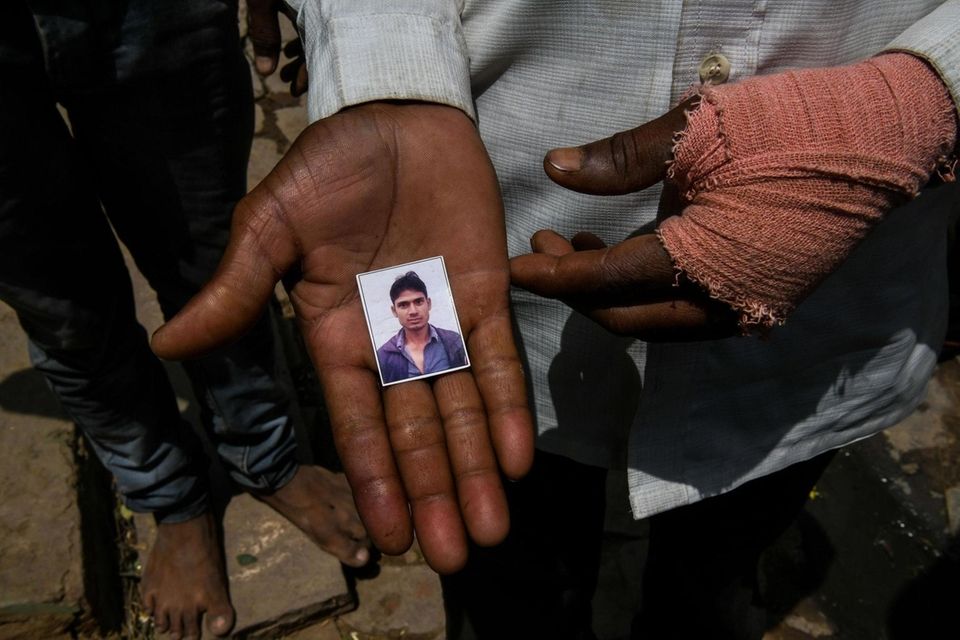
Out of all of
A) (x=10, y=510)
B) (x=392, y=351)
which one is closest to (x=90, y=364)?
(x=10, y=510)

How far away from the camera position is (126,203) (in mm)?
1739

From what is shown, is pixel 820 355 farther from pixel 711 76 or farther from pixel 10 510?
pixel 10 510

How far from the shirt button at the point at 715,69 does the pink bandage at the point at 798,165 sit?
0.05 meters

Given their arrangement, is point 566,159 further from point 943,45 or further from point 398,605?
point 398,605

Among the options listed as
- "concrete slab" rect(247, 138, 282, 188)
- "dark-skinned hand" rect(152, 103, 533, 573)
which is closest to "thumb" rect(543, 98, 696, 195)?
"dark-skinned hand" rect(152, 103, 533, 573)

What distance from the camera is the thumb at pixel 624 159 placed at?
100 centimetres

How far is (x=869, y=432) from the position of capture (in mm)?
1380

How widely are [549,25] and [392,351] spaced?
1.78 ft

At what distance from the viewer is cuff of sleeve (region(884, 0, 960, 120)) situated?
96cm

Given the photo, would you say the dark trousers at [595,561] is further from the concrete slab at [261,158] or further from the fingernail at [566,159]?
the concrete slab at [261,158]

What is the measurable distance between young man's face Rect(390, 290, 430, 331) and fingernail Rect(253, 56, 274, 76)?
1.23m

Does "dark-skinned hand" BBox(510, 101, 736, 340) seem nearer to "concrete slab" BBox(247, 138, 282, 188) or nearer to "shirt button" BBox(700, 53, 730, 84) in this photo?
"shirt button" BBox(700, 53, 730, 84)

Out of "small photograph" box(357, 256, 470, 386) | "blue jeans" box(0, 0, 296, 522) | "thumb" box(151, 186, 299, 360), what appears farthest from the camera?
"blue jeans" box(0, 0, 296, 522)

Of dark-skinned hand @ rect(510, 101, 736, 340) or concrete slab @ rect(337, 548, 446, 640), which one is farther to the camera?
concrete slab @ rect(337, 548, 446, 640)
